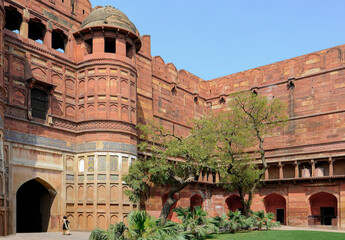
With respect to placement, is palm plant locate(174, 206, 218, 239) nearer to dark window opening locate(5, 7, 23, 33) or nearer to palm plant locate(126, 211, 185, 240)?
palm plant locate(126, 211, 185, 240)

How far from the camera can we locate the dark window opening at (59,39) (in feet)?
78.8

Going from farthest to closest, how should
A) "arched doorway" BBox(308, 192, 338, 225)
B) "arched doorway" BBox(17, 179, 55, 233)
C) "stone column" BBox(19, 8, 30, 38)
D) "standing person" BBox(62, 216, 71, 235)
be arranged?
"arched doorway" BBox(308, 192, 338, 225) < "arched doorway" BBox(17, 179, 55, 233) < "stone column" BBox(19, 8, 30, 38) < "standing person" BBox(62, 216, 71, 235)

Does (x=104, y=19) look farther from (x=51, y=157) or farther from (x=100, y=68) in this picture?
(x=51, y=157)

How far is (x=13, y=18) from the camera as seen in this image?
75.3 ft

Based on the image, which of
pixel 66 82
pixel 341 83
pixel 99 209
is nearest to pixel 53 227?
pixel 99 209

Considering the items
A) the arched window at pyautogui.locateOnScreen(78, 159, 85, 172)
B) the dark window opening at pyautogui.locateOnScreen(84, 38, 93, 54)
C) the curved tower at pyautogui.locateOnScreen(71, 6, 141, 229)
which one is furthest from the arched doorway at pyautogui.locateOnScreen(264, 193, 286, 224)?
the dark window opening at pyautogui.locateOnScreen(84, 38, 93, 54)

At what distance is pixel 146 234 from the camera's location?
14172 mm

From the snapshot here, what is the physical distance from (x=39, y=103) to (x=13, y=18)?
17.6 feet

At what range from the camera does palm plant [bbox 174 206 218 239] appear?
1780 centimetres

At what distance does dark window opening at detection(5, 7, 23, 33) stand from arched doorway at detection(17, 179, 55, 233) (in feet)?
29.8

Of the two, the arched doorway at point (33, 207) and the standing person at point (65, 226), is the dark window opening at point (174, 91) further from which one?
the standing person at point (65, 226)

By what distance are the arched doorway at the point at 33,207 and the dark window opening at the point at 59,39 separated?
8.54 m

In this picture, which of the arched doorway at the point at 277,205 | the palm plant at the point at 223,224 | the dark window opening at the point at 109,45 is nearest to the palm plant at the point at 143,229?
the palm plant at the point at 223,224

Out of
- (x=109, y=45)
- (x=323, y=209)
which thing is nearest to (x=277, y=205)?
(x=323, y=209)
